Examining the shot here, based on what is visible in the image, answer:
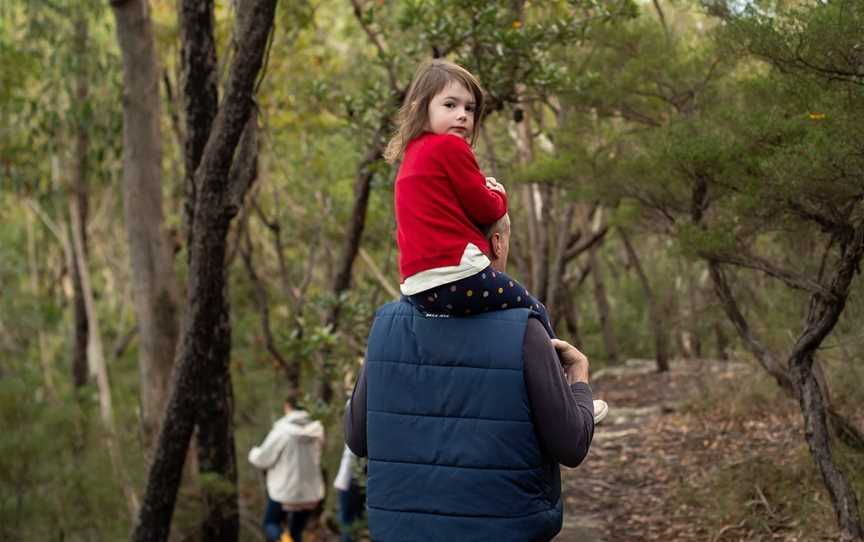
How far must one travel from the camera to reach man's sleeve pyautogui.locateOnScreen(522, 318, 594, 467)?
2.45 meters

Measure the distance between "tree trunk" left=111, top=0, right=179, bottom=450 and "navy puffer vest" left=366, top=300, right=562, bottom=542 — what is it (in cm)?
750

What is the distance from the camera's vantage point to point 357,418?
2.79 meters

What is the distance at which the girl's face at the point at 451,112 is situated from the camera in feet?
8.54

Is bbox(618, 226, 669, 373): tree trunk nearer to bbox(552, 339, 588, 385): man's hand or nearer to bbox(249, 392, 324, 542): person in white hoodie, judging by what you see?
bbox(249, 392, 324, 542): person in white hoodie

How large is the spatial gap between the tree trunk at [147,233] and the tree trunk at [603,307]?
994 centimetres

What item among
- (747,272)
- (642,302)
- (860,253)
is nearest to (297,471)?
(747,272)

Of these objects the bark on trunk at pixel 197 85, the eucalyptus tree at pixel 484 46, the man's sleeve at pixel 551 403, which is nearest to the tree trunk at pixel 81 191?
the eucalyptus tree at pixel 484 46

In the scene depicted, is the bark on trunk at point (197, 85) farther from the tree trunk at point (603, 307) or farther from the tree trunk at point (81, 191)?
the tree trunk at point (603, 307)

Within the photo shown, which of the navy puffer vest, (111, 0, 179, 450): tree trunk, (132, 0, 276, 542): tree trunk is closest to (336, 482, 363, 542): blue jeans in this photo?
(132, 0, 276, 542): tree trunk

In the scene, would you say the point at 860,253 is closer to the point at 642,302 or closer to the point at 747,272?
the point at 747,272

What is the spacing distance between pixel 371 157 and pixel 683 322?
7846 mm

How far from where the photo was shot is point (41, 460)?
47.8 ft

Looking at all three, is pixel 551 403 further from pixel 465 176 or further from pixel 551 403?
pixel 465 176

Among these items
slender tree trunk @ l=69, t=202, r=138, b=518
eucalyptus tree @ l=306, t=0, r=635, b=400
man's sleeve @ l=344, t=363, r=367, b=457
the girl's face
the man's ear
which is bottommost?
slender tree trunk @ l=69, t=202, r=138, b=518
